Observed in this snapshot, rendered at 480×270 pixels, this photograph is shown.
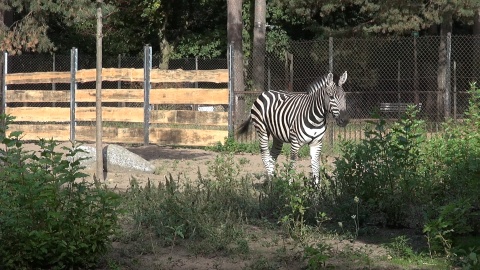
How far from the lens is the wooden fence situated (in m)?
21.6

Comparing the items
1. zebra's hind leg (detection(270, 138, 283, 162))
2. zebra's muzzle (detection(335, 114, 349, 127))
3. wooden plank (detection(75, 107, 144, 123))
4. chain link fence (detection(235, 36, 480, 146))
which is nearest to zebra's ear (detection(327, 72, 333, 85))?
zebra's muzzle (detection(335, 114, 349, 127))

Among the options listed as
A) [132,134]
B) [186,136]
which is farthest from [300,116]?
[132,134]

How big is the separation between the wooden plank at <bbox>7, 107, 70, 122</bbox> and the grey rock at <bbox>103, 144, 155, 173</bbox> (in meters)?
8.28

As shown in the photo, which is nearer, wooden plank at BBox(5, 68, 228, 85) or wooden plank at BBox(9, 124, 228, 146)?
wooden plank at BBox(9, 124, 228, 146)

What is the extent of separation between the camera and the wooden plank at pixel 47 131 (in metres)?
24.1

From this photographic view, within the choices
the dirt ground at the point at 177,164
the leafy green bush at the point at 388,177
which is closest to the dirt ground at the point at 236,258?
the leafy green bush at the point at 388,177

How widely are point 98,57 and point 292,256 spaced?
6.72 meters

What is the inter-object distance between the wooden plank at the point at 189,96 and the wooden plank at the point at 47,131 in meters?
2.94

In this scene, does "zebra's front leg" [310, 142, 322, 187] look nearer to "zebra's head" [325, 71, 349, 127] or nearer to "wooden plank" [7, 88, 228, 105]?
"zebra's head" [325, 71, 349, 127]

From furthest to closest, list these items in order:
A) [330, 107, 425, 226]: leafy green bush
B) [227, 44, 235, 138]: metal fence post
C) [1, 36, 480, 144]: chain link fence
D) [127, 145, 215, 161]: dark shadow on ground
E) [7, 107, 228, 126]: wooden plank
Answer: [1, 36, 480, 144]: chain link fence, [7, 107, 228, 126]: wooden plank, [227, 44, 235, 138]: metal fence post, [127, 145, 215, 161]: dark shadow on ground, [330, 107, 425, 226]: leafy green bush

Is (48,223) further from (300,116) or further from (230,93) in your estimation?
(230,93)

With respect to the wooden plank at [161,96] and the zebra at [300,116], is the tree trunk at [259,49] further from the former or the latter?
the zebra at [300,116]

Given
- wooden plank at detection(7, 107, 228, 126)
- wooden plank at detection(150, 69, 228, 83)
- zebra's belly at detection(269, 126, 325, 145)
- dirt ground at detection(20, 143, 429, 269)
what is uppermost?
wooden plank at detection(150, 69, 228, 83)

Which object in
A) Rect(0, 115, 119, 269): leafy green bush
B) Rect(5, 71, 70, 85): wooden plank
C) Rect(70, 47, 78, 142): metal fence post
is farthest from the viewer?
Rect(5, 71, 70, 85): wooden plank
